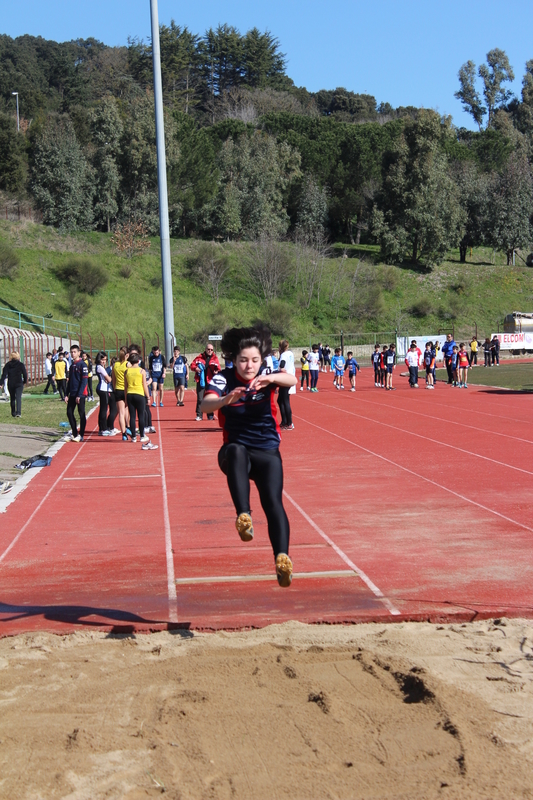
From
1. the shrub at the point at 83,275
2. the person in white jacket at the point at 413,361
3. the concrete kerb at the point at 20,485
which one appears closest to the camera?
the concrete kerb at the point at 20,485

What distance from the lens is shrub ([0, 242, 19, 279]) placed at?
55.0 metres

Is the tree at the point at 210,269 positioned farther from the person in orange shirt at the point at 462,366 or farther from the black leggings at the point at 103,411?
the black leggings at the point at 103,411

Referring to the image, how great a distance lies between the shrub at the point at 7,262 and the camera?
180ft

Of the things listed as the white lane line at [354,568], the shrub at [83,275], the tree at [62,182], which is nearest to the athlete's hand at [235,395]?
the white lane line at [354,568]

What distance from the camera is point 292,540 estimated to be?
7879 mm

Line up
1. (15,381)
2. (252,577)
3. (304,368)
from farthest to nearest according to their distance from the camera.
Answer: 1. (304,368)
2. (15,381)
3. (252,577)

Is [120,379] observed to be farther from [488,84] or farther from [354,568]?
[488,84]

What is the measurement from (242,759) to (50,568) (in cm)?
405

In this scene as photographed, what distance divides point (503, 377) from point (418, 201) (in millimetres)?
37150

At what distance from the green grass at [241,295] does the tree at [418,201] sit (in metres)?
2.41

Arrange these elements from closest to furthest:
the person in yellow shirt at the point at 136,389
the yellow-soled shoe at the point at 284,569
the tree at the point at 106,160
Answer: the yellow-soled shoe at the point at 284,569
the person in yellow shirt at the point at 136,389
the tree at the point at 106,160

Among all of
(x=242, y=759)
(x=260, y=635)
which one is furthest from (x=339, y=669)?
(x=242, y=759)

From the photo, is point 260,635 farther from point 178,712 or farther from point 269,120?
point 269,120

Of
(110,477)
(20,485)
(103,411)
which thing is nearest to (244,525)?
(20,485)
